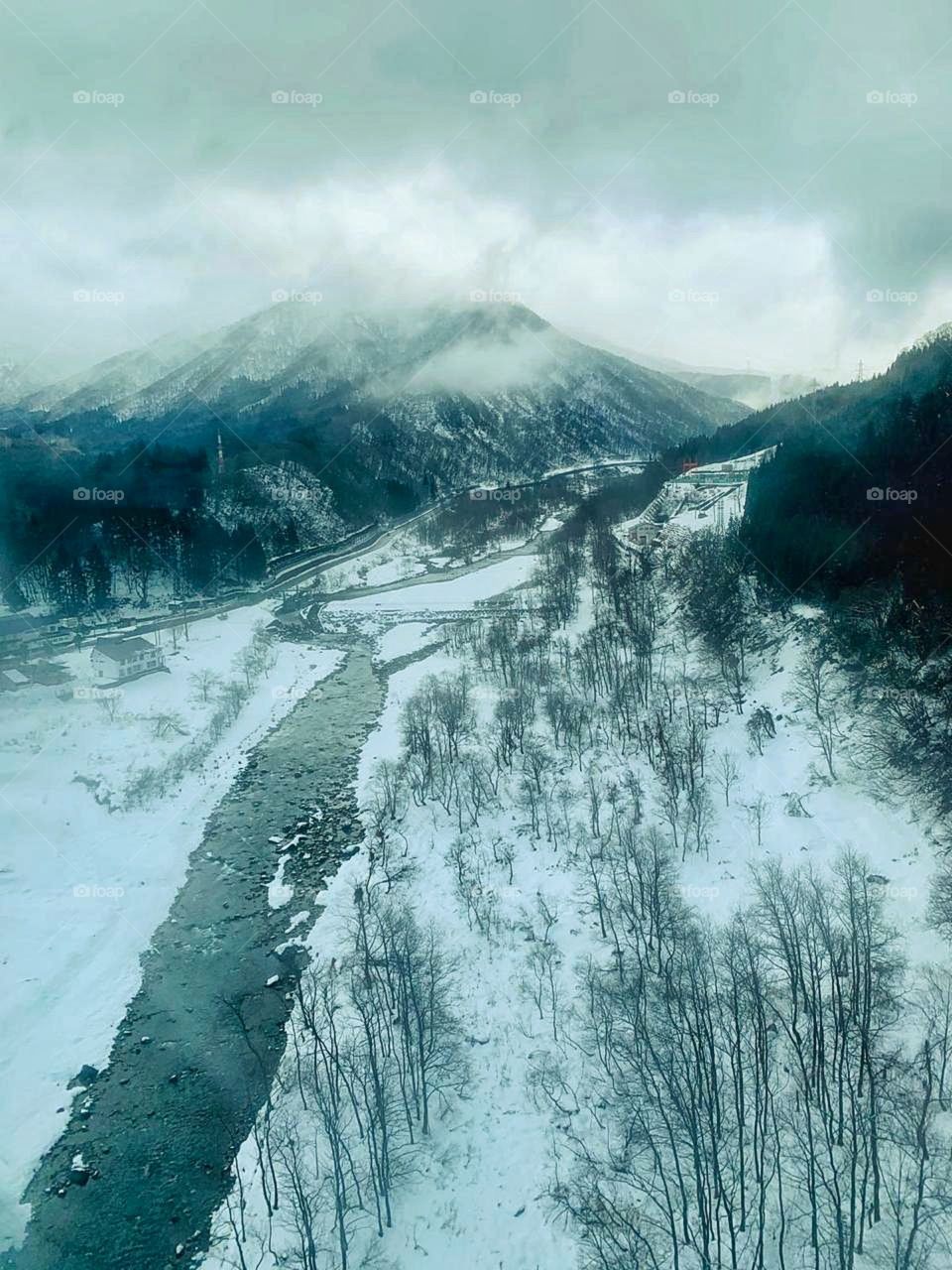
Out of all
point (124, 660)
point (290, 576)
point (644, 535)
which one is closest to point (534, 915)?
point (124, 660)

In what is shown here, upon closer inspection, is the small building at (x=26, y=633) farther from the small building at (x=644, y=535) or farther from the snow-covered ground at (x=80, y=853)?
the small building at (x=644, y=535)

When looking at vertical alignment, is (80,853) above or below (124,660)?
below

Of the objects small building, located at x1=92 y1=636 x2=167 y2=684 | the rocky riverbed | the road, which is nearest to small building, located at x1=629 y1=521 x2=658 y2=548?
the road

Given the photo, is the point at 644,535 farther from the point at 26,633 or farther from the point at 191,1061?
the point at 191,1061

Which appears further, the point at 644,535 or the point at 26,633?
the point at 644,535

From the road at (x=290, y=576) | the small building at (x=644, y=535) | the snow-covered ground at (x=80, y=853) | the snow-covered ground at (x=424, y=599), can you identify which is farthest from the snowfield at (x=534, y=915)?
the small building at (x=644, y=535)

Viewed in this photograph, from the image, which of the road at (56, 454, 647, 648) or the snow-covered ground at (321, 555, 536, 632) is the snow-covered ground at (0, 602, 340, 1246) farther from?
the snow-covered ground at (321, 555, 536, 632)
